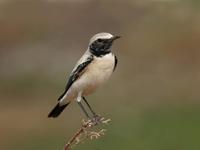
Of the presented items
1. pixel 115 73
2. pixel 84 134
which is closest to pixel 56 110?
pixel 84 134

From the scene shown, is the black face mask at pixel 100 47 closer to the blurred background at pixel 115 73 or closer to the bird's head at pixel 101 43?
the bird's head at pixel 101 43

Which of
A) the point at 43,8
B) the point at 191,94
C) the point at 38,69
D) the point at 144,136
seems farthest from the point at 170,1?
the point at 144,136

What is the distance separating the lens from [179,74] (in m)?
17.8

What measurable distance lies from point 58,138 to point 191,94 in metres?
2.69

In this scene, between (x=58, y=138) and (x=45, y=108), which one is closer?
A: (x=58, y=138)

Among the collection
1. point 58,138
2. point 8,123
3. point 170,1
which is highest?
point 170,1

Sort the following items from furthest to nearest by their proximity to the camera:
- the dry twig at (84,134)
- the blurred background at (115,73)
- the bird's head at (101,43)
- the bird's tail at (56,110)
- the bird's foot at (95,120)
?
the blurred background at (115,73) → the bird's tail at (56,110) → the bird's head at (101,43) → the bird's foot at (95,120) → the dry twig at (84,134)

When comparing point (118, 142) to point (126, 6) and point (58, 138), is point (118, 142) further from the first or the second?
point (126, 6)

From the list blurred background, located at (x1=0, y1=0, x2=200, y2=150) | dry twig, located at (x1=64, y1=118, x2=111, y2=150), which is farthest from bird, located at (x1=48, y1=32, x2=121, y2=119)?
blurred background, located at (x1=0, y1=0, x2=200, y2=150)

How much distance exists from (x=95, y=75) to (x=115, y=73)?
1091cm

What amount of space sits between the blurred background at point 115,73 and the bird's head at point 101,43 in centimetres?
533

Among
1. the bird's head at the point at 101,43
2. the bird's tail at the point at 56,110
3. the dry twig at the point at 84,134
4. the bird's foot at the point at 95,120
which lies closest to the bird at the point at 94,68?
the bird's head at the point at 101,43

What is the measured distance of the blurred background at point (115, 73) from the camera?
44.2 feet

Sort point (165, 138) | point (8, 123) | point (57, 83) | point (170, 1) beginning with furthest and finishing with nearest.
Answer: point (170, 1)
point (57, 83)
point (8, 123)
point (165, 138)
